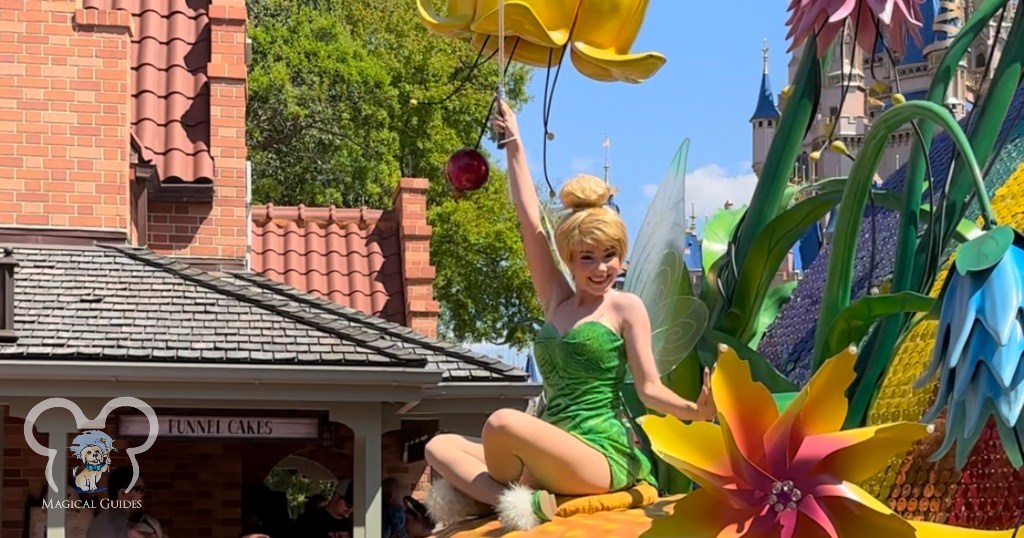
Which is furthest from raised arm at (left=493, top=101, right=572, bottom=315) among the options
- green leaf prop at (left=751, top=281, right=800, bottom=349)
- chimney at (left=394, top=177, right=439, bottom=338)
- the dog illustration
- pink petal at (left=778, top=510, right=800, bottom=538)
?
chimney at (left=394, top=177, right=439, bottom=338)

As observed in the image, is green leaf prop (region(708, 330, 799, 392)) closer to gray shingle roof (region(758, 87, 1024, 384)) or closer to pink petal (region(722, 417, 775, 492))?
gray shingle roof (region(758, 87, 1024, 384))

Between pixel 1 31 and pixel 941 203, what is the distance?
10271 millimetres

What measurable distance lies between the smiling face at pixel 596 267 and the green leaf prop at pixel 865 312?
0.58 m

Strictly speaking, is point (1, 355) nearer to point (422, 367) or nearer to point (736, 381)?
point (422, 367)

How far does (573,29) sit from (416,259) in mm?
12116

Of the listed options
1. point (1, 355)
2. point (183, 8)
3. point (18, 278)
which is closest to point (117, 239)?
point (18, 278)

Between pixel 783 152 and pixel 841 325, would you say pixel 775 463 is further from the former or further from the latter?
pixel 783 152

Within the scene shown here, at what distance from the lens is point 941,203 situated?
4062mm

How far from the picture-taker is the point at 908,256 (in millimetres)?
4180

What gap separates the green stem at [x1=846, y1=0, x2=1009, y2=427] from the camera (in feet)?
13.5

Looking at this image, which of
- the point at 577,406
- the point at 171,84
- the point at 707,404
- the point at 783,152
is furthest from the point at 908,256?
the point at 171,84

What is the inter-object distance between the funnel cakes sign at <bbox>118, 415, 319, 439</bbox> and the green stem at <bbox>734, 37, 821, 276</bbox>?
721 centimetres

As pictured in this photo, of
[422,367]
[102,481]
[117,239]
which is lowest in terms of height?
[102,481]

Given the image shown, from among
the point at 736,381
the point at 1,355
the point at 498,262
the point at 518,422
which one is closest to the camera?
the point at 736,381
